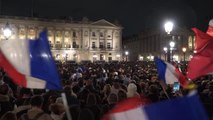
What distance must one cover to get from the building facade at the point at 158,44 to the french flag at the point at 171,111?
295 feet

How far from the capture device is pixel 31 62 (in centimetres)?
469

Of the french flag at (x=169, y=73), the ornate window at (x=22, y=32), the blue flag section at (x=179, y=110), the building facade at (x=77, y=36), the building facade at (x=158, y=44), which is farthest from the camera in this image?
the building facade at (x=158, y=44)

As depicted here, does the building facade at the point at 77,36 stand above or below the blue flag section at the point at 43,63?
above

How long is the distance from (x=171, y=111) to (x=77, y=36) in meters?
101

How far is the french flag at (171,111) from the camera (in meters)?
2.20

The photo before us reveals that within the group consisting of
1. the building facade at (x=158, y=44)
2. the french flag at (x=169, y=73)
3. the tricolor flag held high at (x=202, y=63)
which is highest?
the building facade at (x=158, y=44)

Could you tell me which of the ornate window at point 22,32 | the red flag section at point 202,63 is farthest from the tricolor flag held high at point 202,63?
the ornate window at point 22,32

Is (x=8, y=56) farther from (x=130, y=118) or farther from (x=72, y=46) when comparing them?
(x=72, y=46)

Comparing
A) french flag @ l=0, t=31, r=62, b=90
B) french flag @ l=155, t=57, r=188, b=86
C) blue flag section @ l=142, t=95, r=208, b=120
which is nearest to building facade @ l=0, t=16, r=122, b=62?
french flag @ l=155, t=57, r=188, b=86

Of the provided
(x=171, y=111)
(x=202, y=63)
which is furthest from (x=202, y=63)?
(x=171, y=111)

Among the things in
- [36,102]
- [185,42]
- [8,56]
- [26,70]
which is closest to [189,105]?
[26,70]

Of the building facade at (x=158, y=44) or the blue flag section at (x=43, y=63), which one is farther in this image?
the building facade at (x=158, y=44)

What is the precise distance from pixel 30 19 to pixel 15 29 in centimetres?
523

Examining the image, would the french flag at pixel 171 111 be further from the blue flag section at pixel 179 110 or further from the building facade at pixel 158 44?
the building facade at pixel 158 44
